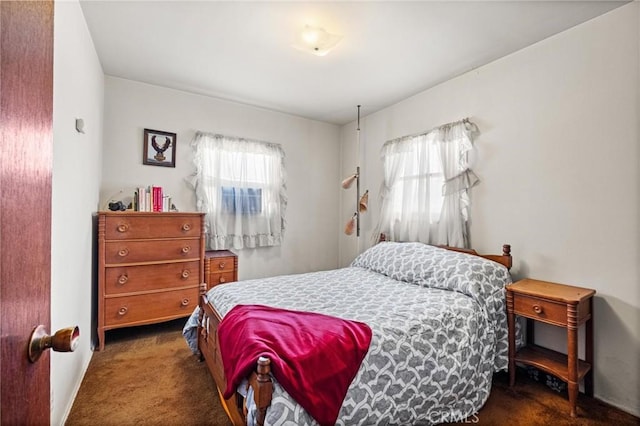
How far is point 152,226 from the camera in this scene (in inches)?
107

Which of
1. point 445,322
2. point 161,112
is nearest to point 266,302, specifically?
point 445,322

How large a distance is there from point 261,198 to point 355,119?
170cm


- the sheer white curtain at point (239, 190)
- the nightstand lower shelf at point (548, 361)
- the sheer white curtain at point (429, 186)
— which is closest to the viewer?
the nightstand lower shelf at point (548, 361)

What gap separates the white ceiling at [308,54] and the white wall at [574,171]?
0.21m

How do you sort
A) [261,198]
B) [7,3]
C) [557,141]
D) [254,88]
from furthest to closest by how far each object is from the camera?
1. [261,198]
2. [254,88]
3. [557,141]
4. [7,3]

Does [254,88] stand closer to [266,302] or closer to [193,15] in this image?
[193,15]

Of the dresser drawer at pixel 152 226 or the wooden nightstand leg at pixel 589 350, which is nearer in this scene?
the wooden nightstand leg at pixel 589 350

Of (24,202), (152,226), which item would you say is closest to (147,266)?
(152,226)

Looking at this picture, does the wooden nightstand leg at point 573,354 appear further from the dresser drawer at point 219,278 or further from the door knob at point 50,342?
the dresser drawer at point 219,278

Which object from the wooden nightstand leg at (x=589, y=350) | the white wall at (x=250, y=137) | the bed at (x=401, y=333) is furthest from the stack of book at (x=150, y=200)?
the wooden nightstand leg at (x=589, y=350)

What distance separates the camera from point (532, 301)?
1.97 meters

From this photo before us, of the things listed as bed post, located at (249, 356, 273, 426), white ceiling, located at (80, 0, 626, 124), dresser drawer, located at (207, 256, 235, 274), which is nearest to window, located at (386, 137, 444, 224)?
white ceiling, located at (80, 0, 626, 124)

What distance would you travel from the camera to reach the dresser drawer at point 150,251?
2533mm

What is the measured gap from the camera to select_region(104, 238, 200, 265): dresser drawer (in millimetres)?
2533
